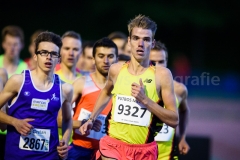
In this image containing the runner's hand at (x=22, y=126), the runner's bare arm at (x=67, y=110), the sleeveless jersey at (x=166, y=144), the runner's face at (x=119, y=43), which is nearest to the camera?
the runner's hand at (x=22, y=126)

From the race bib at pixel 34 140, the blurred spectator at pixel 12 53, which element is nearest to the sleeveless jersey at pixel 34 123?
the race bib at pixel 34 140

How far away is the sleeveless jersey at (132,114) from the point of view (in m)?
6.23

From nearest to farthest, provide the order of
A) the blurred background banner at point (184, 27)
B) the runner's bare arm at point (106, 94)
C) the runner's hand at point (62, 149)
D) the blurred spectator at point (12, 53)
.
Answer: the runner's bare arm at point (106, 94) < the runner's hand at point (62, 149) < the blurred spectator at point (12, 53) < the blurred background banner at point (184, 27)

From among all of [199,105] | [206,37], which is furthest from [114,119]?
[206,37]

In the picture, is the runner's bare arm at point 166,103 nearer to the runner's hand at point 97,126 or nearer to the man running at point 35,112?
the man running at point 35,112

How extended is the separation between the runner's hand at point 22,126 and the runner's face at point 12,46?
3944 millimetres

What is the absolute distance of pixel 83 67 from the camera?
12039 millimetres

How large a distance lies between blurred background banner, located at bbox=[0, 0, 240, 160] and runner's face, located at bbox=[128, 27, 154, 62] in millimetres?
19671

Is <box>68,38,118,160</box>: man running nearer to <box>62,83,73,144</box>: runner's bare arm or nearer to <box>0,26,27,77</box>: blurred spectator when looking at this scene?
<box>62,83,73,144</box>: runner's bare arm

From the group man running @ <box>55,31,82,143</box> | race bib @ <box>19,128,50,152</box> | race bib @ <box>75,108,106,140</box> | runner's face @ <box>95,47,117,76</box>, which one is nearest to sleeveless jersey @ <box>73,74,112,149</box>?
race bib @ <box>75,108,106,140</box>

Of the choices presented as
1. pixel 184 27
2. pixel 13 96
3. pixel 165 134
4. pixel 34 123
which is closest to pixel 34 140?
pixel 34 123

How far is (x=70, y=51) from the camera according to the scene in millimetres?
9164

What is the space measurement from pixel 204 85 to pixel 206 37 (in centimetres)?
364

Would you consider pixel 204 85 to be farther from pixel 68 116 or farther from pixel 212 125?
pixel 68 116
